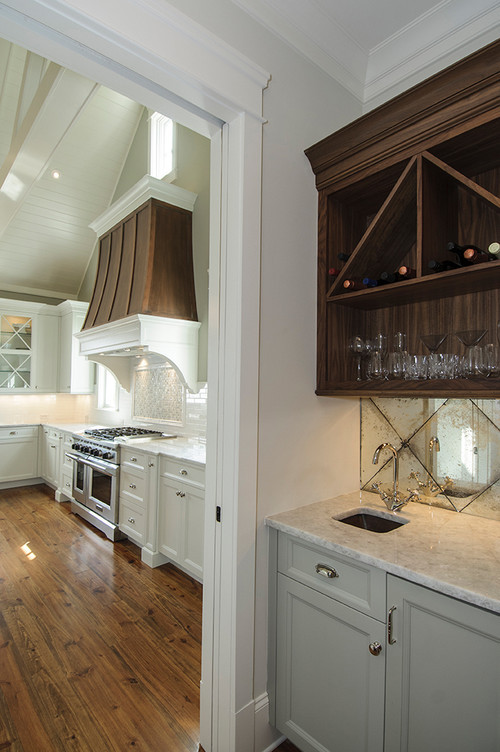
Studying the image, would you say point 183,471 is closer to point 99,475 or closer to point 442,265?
point 99,475

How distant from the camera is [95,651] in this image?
7.34ft

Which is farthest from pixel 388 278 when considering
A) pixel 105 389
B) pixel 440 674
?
pixel 105 389

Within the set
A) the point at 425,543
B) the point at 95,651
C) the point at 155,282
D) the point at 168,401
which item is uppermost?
the point at 155,282

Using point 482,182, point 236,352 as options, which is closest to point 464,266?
point 482,182

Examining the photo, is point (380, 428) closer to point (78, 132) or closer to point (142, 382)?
point (142, 382)

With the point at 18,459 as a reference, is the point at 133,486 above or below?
above

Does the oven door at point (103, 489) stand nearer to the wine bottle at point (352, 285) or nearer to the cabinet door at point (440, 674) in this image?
the wine bottle at point (352, 285)

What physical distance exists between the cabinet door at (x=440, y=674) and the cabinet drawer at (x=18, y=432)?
19.0 ft

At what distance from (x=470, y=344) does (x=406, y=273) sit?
365 mm

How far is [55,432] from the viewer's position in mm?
5391

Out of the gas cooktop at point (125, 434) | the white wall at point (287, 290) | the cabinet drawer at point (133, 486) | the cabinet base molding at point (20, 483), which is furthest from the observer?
the cabinet base molding at point (20, 483)

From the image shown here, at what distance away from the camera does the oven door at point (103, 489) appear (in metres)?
3.72

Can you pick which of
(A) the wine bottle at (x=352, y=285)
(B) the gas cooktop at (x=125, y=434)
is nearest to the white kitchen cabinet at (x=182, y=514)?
(B) the gas cooktop at (x=125, y=434)

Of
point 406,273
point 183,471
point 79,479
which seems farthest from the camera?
point 79,479
